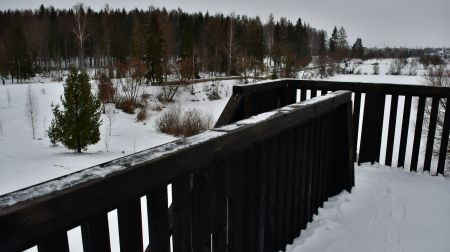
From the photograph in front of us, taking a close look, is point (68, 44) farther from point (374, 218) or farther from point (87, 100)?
point (374, 218)

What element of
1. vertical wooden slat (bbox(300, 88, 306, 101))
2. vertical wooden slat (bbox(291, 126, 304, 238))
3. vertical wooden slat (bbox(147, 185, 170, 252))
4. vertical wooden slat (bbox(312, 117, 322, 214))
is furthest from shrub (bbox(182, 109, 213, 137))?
vertical wooden slat (bbox(147, 185, 170, 252))

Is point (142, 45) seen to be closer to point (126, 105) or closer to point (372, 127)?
point (126, 105)

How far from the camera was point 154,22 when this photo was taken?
4719cm

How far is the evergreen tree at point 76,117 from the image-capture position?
78.7 ft

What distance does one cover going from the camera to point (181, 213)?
1.85 metres

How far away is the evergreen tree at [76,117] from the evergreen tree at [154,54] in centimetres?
2024

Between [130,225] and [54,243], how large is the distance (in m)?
0.37

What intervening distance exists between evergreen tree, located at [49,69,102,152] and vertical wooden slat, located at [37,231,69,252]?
24282mm

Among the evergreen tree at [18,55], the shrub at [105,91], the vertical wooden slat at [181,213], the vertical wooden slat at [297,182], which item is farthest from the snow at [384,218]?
the evergreen tree at [18,55]

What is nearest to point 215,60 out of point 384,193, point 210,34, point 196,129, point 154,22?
point 210,34

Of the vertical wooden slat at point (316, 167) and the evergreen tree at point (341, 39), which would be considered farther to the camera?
the evergreen tree at point (341, 39)

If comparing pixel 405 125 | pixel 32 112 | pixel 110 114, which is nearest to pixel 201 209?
pixel 405 125

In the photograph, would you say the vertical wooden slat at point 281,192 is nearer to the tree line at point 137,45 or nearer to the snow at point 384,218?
the snow at point 384,218

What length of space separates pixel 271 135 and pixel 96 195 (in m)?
1.40
